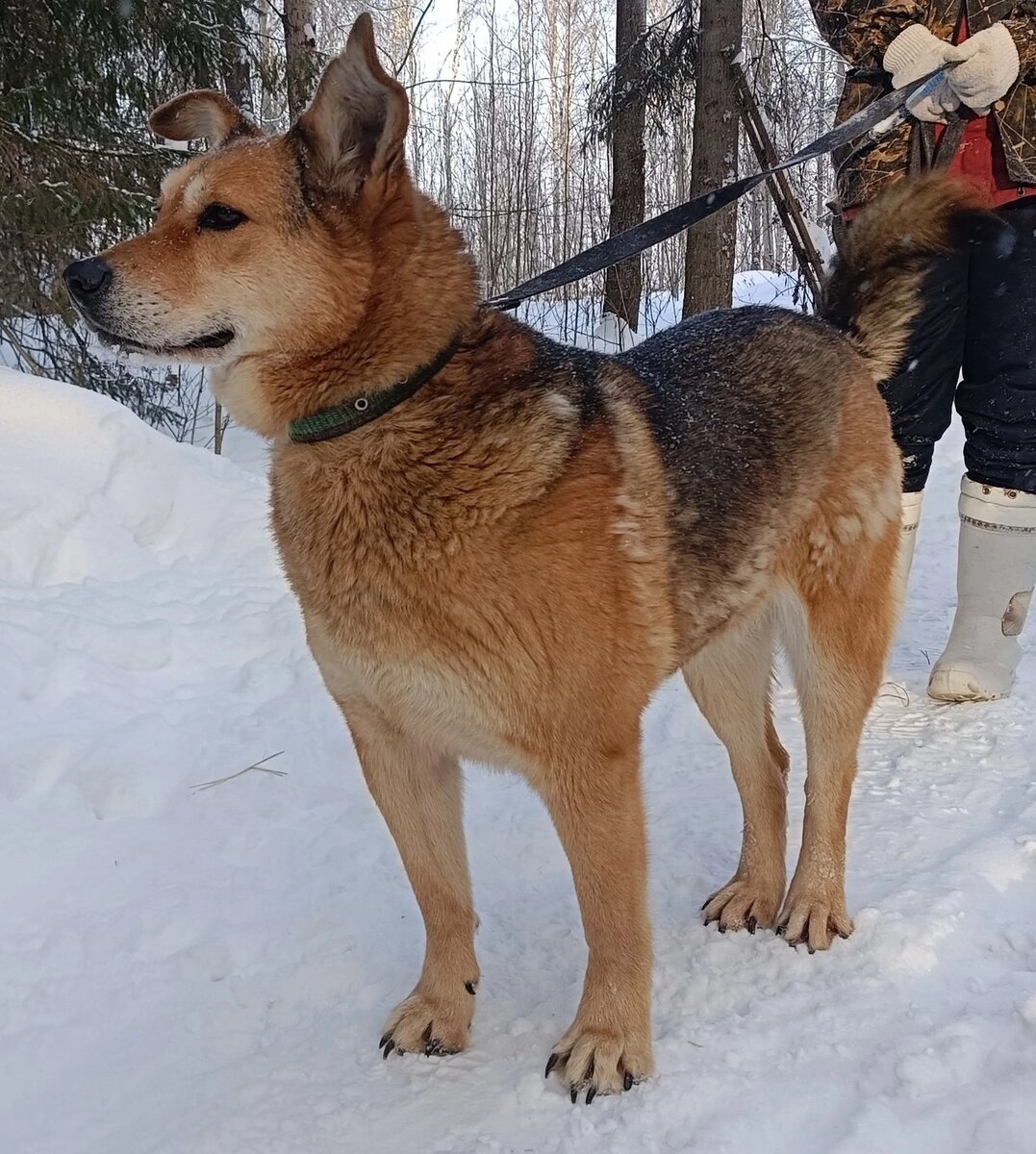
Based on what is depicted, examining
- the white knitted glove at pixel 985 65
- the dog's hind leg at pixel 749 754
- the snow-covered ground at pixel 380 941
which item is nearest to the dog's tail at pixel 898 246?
the white knitted glove at pixel 985 65

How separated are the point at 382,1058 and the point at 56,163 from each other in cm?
613

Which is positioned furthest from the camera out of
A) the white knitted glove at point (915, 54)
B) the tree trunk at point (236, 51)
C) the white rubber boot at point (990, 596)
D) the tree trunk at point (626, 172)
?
the tree trunk at point (626, 172)

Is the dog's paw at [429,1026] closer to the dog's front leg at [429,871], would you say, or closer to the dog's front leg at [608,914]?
the dog's front leg at [429,871]

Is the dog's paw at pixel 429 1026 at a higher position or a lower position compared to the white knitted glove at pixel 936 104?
lower

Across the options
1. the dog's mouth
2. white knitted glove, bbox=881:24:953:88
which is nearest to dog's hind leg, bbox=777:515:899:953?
the dog's mouth

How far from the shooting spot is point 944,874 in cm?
244

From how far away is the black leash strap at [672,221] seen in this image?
8.86ft

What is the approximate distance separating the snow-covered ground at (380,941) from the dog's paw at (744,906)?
4cm

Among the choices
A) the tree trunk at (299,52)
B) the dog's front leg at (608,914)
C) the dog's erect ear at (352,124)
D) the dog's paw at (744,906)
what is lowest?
the dog's paw at (744,906)

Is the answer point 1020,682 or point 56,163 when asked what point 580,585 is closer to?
point 1020,682

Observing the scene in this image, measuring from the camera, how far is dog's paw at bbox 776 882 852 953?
229cm

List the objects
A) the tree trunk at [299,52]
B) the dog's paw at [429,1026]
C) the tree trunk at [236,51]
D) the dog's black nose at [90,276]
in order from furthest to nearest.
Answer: the tree trunk at [299,52] < the tree trunk at [236,51] < the dog's paw at [429,1026] < the dog's black nose at [90,276]

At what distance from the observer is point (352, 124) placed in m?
1.96

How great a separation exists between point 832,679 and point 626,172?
430 inches
